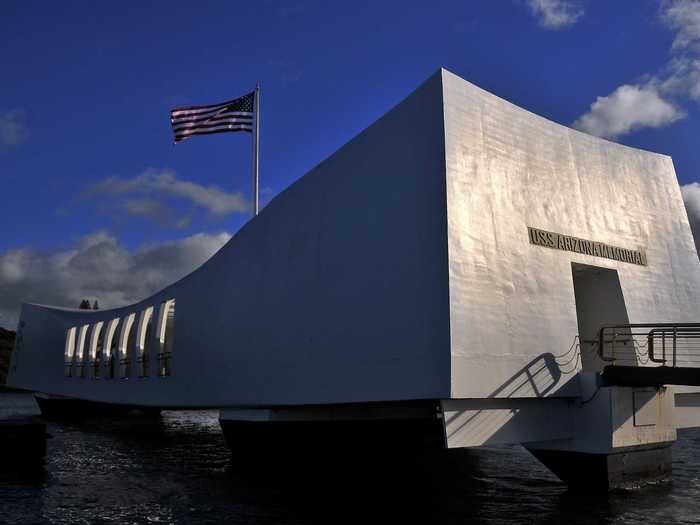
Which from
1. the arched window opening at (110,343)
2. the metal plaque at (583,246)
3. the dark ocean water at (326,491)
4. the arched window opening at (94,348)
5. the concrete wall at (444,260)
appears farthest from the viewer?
the arched window opening at (94,348)

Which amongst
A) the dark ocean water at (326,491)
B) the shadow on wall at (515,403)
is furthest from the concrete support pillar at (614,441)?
the shadow on wall at (515,403)

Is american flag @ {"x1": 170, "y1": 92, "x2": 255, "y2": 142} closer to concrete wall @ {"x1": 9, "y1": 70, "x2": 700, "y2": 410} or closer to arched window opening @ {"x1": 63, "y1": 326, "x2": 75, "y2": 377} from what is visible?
concrete wall @ {"x1": 9, "y1": 70, "x2": 700, "y2": 410}

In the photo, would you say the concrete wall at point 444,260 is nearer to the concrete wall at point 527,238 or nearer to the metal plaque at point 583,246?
the concrete wall at point 527,238

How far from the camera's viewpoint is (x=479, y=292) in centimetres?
1042

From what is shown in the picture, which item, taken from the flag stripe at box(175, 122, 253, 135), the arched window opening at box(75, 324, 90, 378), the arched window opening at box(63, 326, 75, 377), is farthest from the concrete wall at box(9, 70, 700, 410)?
the arched window opening at box(63, 326, 75, 377)

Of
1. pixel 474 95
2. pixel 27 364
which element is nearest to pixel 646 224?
pixel 474 95

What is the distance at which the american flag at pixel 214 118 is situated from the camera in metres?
19.0

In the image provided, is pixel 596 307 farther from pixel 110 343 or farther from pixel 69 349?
pixel 69 349

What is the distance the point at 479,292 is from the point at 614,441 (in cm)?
350

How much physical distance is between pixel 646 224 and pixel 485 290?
18.6ft

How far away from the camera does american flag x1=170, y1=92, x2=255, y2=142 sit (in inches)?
748

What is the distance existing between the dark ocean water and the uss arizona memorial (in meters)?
0.91

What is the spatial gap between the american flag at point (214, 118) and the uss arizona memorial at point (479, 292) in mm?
4550

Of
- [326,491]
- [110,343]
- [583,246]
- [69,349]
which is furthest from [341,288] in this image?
[69,349]
